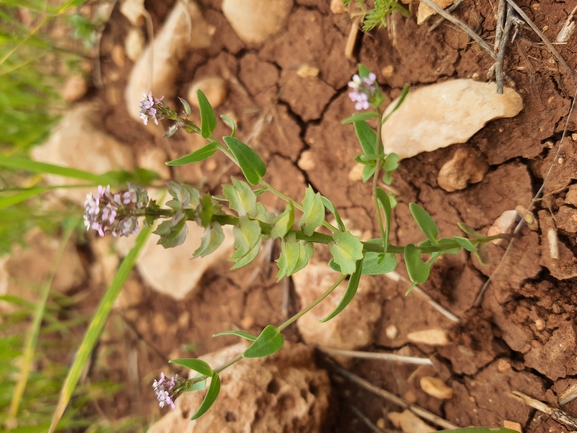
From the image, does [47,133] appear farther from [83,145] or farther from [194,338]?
[194,338]

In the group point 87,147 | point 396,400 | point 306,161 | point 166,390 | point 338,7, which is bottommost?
point 396,400

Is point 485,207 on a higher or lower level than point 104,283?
higher

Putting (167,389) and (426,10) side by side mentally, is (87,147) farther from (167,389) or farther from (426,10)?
(426,10)

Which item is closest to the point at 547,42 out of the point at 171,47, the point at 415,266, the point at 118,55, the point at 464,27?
the point at 464,27

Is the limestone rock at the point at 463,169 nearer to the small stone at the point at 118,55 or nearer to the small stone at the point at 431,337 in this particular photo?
the small stone at the point at 431,337

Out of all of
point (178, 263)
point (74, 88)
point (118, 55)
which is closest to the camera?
point (178, 263)

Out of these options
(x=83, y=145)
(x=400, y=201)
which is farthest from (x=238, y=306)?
(x=83, y=145)

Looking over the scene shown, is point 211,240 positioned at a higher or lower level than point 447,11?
lower
